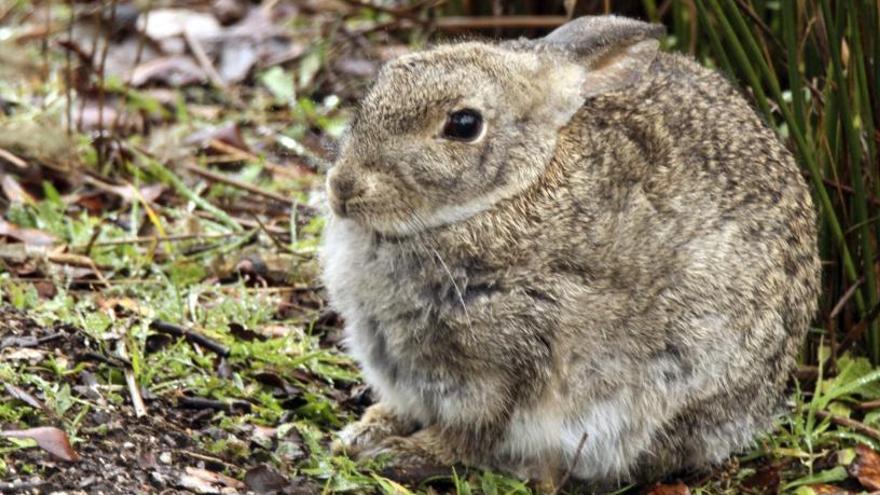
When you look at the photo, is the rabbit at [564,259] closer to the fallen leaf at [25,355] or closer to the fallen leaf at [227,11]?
the fallen leaf at [25,355]

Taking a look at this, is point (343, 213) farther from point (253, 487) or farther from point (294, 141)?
point (294, 141)

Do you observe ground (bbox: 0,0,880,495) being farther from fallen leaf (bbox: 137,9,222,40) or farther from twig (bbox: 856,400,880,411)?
fallen leaf (bbox: 137,9,222,40)

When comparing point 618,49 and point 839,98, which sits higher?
point 618,49

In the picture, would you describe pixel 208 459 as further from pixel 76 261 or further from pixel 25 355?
pixel 76 261

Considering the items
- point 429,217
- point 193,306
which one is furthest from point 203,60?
point 429,217

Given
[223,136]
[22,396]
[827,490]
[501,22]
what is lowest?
[827,490]

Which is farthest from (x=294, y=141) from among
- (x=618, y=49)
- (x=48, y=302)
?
(x=618, y=49)

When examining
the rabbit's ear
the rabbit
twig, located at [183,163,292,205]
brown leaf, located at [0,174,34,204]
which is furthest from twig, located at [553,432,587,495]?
brown leaf, located at [0,174,34,204]
